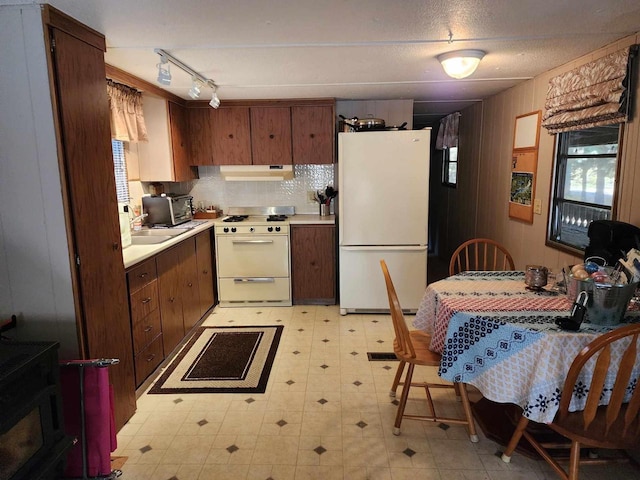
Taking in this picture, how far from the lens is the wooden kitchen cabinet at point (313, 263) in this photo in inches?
170

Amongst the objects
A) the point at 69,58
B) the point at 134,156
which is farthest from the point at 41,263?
the point at 134,156

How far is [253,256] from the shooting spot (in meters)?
4.34

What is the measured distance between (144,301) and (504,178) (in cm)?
343

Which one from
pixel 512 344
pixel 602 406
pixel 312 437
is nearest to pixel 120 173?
pixel 312 437

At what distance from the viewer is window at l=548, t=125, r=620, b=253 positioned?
8.84 feet

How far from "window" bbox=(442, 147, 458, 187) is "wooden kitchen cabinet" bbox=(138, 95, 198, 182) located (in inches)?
146

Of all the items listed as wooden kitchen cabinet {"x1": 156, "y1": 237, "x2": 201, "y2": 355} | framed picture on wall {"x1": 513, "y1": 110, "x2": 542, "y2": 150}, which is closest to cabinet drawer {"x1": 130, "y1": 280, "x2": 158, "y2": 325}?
wooden kitchen cabinet {"x1": 156, "y1": 237, "x2": 201, "y2": 355}

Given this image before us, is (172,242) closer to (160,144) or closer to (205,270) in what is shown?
(205,270)

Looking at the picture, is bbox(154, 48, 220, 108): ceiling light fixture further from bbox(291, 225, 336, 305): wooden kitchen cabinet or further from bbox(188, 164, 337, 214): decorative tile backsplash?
bbox(291, 225, 336, 305): wooden kitchen cabinet

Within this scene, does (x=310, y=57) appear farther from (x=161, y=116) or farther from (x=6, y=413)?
(x=6, y=413)

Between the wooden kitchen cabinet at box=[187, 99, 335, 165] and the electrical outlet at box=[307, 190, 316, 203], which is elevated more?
the wooden kitchen cabinet at box=[187, 99, 335, 165]

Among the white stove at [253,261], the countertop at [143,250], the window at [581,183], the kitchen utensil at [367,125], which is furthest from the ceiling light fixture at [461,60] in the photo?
the countertop at [143,250]

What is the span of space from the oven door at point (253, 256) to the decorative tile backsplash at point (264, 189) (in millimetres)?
701

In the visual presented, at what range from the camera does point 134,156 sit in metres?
3.95
